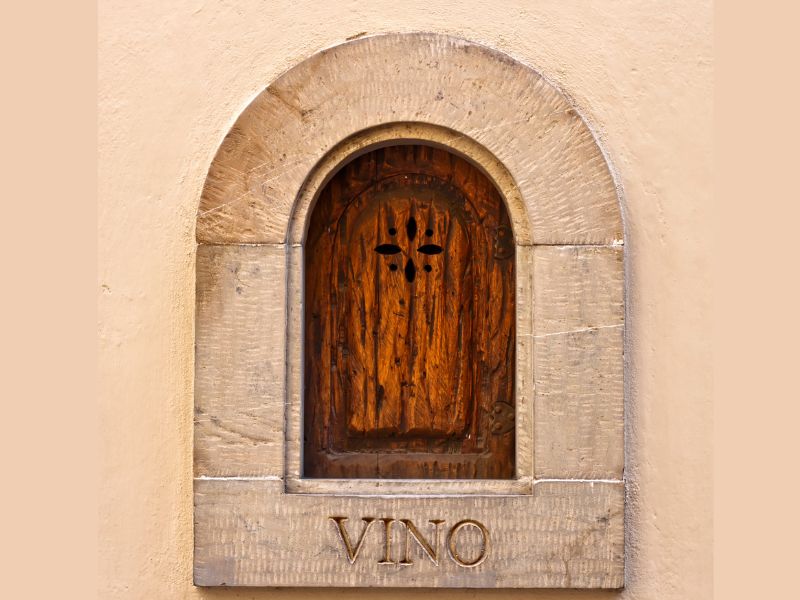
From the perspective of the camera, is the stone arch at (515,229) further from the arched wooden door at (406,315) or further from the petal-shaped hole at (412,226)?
the petal-shaped hole at (412,226)

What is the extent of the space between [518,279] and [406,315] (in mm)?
525

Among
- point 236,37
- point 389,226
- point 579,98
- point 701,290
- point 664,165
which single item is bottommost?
point 701,290

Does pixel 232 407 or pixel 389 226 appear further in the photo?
pixel 389 226

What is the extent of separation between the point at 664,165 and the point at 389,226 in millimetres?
1207

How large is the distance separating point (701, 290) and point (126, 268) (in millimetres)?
2455

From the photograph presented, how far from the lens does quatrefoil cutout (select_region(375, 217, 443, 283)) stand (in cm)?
412

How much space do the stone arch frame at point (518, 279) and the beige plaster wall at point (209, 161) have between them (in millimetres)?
151

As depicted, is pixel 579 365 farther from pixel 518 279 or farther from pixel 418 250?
pixel 418 250

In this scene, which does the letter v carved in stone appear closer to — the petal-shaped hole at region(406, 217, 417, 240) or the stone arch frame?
the stone arch frame

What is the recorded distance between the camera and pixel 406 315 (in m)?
4.13

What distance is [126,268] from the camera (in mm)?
4039

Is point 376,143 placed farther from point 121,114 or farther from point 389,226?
point 121,114

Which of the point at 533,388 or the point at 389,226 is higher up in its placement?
the point at 389,226

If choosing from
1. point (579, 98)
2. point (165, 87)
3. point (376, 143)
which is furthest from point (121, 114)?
point (579, 98)
